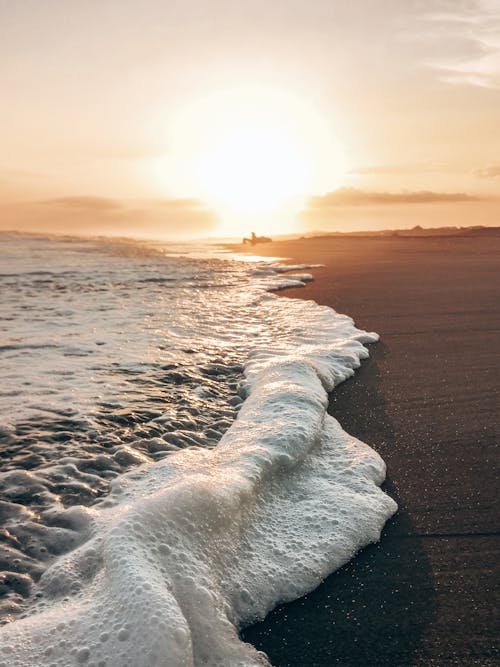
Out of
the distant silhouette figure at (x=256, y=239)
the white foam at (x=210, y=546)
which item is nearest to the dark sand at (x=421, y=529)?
the white foam at (x=210, y=546)

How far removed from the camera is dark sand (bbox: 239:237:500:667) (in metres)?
1.77

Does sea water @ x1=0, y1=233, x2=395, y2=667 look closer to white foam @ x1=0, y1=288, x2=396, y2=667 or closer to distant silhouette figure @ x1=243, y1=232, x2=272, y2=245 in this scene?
white foam @ x1=0, y1=288, x2=396, y2=667

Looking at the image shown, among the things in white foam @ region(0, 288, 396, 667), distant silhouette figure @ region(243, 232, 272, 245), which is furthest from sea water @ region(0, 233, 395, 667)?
distant silhouette figure @ region(243, 232, 272, 245)

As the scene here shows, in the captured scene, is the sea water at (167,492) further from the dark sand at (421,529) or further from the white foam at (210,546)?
the dark sand at (421,529)

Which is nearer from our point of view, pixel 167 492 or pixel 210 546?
pixel 210 546

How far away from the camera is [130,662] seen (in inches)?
64.7

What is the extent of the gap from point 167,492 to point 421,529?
103cm

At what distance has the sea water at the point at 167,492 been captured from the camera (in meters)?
1.83

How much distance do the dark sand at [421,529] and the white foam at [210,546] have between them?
0.10m

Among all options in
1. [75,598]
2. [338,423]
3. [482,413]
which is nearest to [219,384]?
[338,423]

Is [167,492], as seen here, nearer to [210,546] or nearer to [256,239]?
[210,546]

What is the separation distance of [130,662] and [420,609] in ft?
3.02

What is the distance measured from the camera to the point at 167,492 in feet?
7.90

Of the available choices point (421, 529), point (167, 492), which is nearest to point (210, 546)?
point (167, 492)
